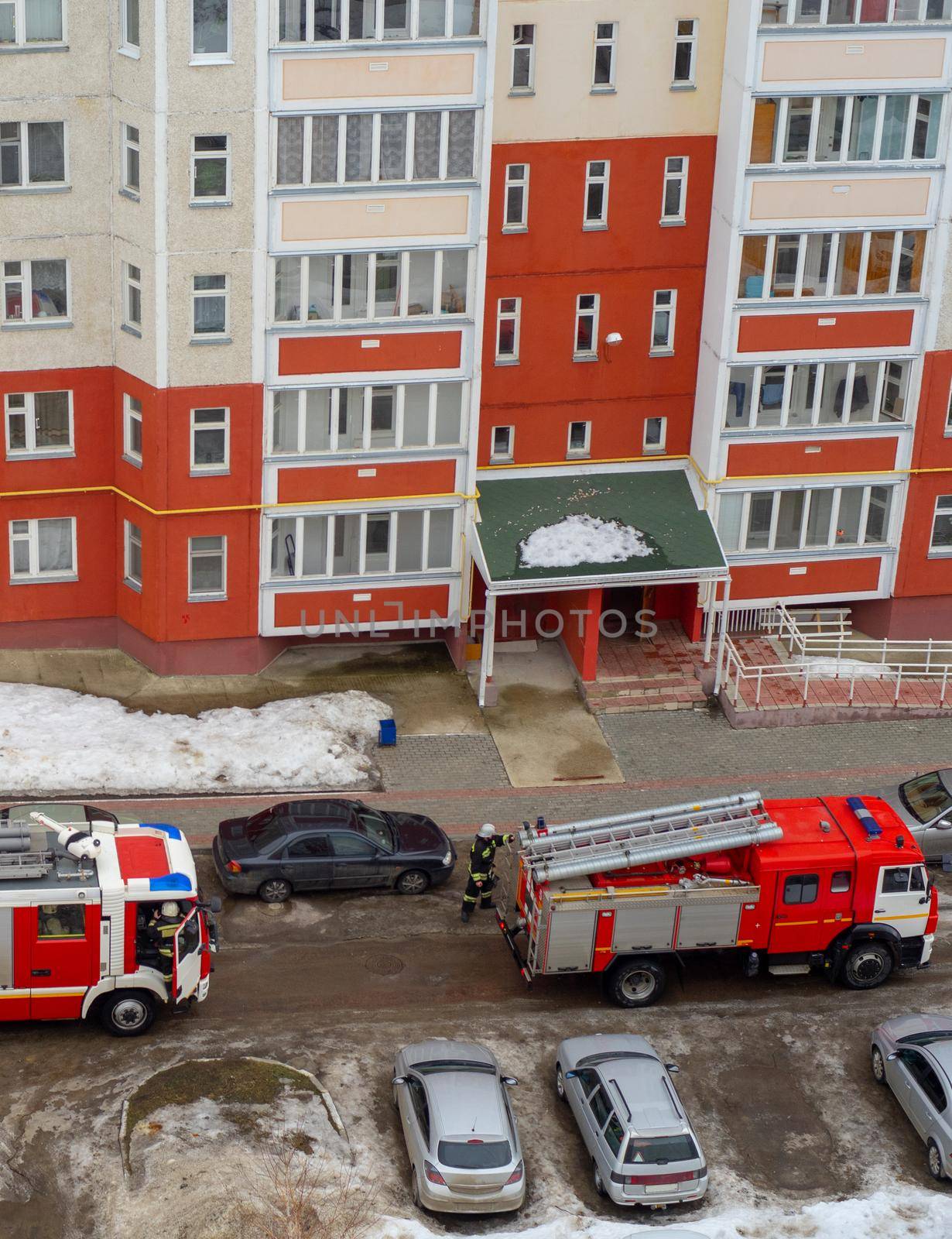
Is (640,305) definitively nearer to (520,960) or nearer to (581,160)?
(581,160)

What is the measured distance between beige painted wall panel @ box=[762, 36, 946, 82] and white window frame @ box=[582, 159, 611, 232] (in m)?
3.60

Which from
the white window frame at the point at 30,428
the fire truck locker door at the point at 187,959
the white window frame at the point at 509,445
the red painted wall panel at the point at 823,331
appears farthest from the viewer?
the white window frame at the point at 509,445

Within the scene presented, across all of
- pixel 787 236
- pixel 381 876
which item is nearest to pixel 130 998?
pixel 381 876

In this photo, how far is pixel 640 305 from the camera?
131 ft

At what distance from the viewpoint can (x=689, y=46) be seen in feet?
125

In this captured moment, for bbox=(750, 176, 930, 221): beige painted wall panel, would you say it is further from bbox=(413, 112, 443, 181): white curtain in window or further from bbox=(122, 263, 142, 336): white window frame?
bbox=(122, 263, 142, 336): white window frame

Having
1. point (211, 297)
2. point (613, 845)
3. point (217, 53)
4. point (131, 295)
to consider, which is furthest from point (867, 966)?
point (217, 53)

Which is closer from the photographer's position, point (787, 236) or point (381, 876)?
point (381, 876)

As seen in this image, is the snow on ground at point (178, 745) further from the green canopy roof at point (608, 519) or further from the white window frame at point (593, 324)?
the white window frame at point (593, 324)

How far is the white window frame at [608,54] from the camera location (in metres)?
37.5

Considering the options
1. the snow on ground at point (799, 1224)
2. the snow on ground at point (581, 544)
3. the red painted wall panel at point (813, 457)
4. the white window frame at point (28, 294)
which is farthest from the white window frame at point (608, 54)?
the snow on ground at point (799, 1224)

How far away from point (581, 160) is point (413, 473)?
23.7 ft

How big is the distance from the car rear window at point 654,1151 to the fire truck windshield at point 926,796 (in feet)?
35.1

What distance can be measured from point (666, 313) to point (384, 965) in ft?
52.5
